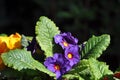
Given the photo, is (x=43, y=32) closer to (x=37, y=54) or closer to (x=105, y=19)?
(x=37, y=54)

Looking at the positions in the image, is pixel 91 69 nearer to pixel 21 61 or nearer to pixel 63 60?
pixel 63 60

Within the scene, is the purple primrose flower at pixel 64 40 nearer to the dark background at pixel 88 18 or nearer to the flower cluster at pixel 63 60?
the flower cluster at pixel 63 60

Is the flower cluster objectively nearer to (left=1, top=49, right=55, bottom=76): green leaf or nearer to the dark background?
(left=1, top=49, right=55, bottom=76): green leaf

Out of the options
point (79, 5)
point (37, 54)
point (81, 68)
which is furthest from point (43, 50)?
point (79, 5)

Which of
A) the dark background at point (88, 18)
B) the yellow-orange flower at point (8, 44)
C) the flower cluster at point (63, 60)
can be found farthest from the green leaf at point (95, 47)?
the dark background at point (88, 18)

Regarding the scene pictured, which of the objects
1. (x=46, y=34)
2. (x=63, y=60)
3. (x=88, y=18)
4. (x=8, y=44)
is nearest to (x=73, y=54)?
(x=63, y=60)
